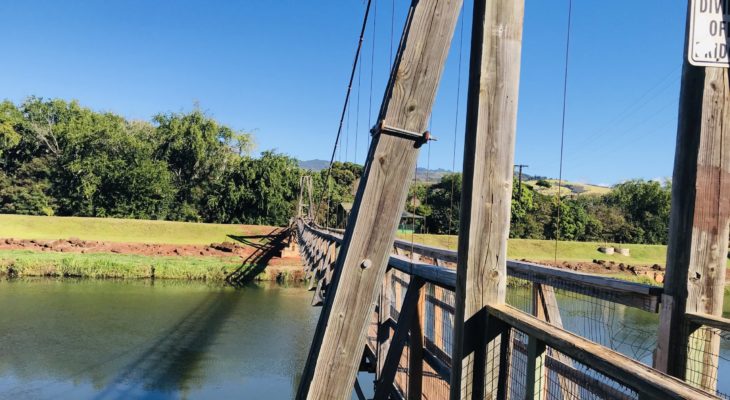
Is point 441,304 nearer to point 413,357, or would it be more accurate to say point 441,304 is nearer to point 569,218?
point 413,357

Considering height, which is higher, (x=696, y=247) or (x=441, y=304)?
(x=696, y=247)

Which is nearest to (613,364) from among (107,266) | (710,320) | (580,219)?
(710,320)

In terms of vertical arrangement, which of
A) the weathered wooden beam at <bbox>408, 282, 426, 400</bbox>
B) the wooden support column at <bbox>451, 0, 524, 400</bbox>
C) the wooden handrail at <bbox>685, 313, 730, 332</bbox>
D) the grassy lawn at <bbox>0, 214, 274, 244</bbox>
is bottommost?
the grassy lawn at <bbox>0, 214, 274, 244</bbox>

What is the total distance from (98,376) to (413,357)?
26.6 ft

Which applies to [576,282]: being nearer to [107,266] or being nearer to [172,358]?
[172,358]

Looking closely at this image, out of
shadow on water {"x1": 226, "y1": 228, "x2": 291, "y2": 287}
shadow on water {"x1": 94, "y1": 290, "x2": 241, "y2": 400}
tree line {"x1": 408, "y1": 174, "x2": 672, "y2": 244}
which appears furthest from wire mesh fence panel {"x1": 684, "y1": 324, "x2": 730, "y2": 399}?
tree line {"x1": 408, "y1": 174, "x2": 672, "y2": 244}

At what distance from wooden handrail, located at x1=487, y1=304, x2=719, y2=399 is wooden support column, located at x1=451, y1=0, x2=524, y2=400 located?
0.75 ft

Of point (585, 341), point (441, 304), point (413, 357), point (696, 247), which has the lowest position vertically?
point (413, 357)

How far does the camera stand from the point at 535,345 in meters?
1.25

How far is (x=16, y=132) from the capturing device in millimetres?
30750

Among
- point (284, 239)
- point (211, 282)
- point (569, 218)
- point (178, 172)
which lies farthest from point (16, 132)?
point (569, 218)

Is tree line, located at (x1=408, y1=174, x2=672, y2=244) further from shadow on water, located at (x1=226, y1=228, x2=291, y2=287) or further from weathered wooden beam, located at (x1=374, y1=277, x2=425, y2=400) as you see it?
weathered wooden beam, located at (x1=374, y1=277, x2=425, y2=400)

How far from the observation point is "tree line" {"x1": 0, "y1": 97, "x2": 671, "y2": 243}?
2870 cm

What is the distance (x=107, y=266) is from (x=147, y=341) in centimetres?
821
